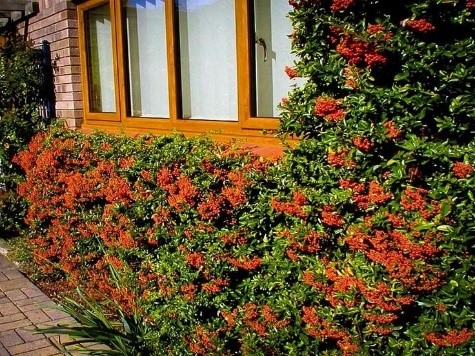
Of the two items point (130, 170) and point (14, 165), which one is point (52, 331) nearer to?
point (130, 170)

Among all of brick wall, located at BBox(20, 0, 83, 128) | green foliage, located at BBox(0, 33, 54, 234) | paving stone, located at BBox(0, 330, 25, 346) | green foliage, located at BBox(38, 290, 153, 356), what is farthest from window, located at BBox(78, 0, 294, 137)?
paving stone, located at BBox(0, 330, 25, 346)

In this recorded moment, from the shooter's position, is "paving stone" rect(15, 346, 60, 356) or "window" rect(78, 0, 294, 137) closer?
"paving stone" rect(15, 346, 60, 356)

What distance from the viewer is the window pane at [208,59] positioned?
453 cm

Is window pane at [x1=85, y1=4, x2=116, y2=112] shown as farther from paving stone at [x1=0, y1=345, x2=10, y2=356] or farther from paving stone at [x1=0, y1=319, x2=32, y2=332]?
paving stone at [x1=0, y1=345, x2=10, y2=356]

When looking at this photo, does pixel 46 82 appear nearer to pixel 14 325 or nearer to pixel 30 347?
pixel 14 325

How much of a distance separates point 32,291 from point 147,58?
2.43 meters

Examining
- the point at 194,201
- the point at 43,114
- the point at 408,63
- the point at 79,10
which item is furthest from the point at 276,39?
the point at 43,114

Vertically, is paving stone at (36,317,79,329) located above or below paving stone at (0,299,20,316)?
above

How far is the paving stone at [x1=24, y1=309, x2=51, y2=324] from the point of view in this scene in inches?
178

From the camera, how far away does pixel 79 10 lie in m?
6.34

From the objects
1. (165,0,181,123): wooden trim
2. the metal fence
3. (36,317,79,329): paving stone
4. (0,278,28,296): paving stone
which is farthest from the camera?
the metal fence

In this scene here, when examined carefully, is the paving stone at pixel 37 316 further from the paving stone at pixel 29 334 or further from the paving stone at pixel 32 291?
the paving stone at pixel 32 291

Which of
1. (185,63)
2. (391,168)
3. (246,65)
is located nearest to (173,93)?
(185,63)

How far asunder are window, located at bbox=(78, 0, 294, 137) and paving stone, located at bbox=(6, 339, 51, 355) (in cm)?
188
